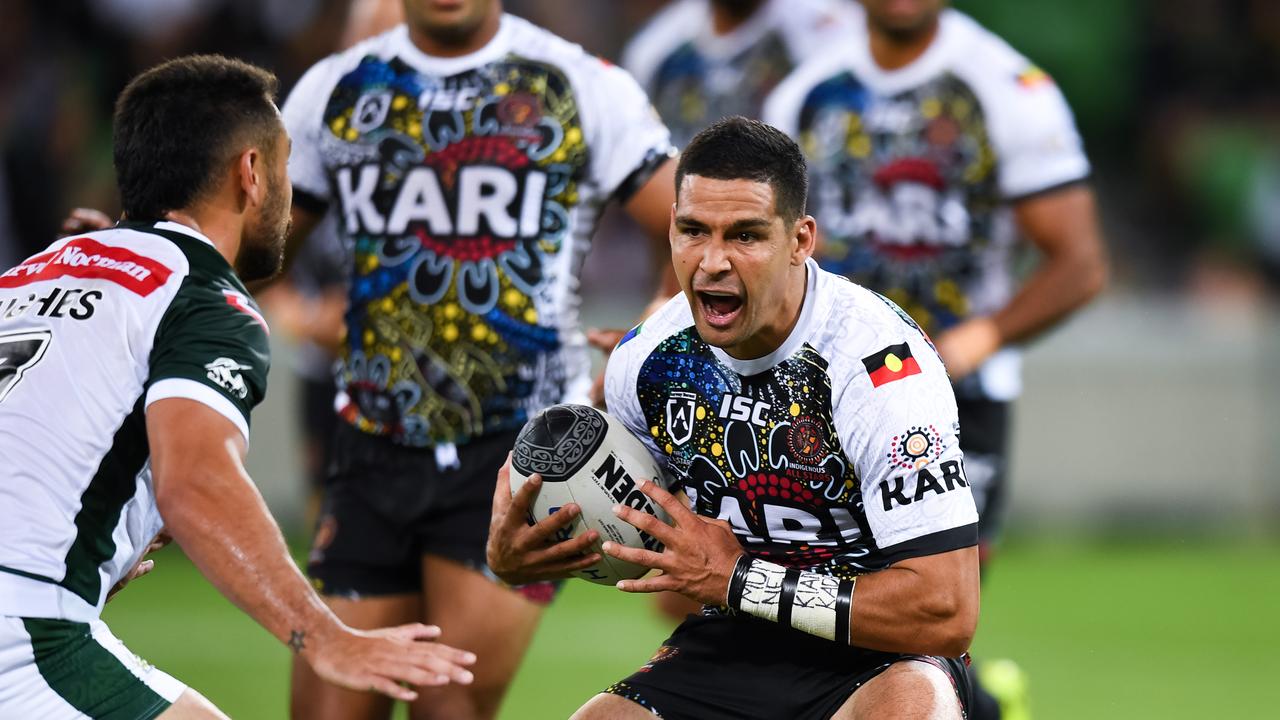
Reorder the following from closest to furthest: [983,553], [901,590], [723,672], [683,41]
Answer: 1. [901,590]
2. [723,672]
3. [983,553]
4. [683,41]

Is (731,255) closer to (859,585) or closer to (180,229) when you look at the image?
(859,585)

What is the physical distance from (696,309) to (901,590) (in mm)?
829

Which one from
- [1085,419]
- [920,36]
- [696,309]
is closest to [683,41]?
[920,36]

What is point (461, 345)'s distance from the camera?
Answer: 5.23 meters

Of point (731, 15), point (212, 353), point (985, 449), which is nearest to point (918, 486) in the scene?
point (212, 353)

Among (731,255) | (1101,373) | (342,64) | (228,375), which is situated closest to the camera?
(228,375)

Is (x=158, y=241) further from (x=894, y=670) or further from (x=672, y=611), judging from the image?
(x=672, y=611)

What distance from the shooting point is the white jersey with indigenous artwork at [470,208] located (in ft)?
17.1

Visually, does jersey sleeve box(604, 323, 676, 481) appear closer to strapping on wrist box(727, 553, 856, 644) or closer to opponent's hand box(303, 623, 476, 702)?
strapping on wrist box(727, 553, 856, 644)

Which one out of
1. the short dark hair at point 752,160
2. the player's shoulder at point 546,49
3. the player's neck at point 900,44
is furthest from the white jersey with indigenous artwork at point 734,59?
the short dark hair at point 752,160

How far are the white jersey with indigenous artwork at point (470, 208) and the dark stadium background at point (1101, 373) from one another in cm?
258

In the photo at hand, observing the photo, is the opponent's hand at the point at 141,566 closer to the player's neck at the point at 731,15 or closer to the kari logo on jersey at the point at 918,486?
the kari logo on jersey at the point at 918,486

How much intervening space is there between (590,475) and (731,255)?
2.08 ft

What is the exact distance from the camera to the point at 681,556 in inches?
Result: 165
